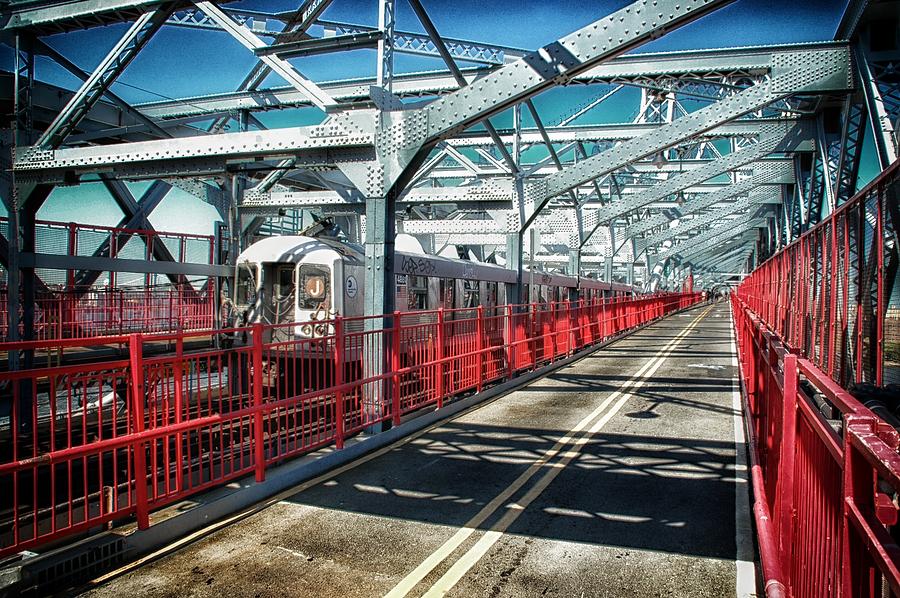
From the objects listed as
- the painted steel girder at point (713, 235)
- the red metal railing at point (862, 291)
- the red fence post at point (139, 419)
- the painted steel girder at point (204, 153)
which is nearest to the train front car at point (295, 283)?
the painted steel girder at point (204, 153)

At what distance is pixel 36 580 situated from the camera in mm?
4176

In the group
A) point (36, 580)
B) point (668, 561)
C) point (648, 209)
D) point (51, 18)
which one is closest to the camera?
point (36, 580)

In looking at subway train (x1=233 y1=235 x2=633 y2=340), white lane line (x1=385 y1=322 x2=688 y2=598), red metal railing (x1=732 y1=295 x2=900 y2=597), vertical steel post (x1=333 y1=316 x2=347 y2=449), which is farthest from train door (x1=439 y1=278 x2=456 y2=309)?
red metal railing (x1=732 y1=295 x2=900 y2=597)

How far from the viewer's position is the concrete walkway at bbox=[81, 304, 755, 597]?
4.38 m

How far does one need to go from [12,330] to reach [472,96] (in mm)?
8305

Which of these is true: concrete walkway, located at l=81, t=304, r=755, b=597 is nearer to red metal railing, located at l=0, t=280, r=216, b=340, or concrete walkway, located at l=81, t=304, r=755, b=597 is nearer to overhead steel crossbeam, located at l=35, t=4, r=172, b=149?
overhead steel crossbeam, located at l=35, t=4, r=172, b=149

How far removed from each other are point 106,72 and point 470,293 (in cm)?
1052

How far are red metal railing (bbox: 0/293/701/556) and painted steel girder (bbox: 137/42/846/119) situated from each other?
5893 mm

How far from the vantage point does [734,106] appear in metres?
13.3

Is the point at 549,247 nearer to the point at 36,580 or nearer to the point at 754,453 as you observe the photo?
the point at 754,453

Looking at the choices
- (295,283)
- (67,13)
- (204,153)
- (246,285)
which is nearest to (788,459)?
(204,153)

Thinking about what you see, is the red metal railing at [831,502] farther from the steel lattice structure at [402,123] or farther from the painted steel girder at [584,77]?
the painted steel girder at [584,77]

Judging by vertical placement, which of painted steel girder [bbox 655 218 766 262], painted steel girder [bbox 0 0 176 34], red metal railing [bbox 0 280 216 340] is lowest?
red metal railing [bbox 0 280 216 340]

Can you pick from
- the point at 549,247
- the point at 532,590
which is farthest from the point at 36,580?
the point at 549,247
